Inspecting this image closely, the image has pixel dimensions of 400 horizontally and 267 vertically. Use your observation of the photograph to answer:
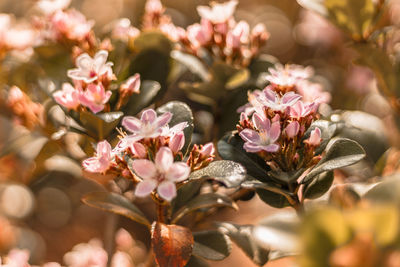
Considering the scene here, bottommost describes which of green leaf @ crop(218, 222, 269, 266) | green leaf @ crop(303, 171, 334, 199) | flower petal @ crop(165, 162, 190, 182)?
green leaf @ crop(218, 222, 269, 266)

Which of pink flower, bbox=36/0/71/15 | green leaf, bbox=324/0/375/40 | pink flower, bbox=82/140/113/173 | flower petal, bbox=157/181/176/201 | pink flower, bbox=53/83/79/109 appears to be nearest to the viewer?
flower petal, bbox=157/181/176/201

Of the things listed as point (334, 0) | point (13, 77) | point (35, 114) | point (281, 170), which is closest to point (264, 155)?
point (281, 170)

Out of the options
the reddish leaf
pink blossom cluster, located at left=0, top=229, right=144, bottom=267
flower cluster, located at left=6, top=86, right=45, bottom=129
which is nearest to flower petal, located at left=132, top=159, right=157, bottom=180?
the reddish leaf

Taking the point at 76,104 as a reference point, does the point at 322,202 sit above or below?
below

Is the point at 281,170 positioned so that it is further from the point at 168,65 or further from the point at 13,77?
the point at 13,77

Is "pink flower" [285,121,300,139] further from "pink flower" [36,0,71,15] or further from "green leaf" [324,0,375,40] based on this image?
"pink flower" [36,0,71,15]

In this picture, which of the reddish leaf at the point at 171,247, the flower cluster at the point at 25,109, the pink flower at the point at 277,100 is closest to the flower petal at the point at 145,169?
the reddish leaf at the point at 171,247

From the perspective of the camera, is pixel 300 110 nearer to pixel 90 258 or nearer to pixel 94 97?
pixel 94 97
